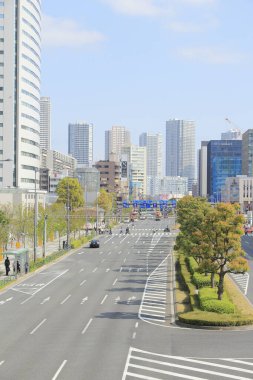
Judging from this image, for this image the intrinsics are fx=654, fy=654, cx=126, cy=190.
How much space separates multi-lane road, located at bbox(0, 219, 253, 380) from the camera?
27.5 meters

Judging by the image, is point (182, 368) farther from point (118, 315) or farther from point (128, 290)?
point (128, 290)

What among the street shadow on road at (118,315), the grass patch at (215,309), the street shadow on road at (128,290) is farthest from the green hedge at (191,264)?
the street shadow on road at (118,315)

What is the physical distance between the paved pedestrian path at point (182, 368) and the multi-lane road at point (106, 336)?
4 cm

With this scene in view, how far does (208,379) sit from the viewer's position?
26.0 meters

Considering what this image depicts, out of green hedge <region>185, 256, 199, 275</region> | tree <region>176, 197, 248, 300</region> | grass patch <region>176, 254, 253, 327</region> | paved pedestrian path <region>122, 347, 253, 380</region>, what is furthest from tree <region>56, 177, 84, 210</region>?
paved pedestrian path <region>122, 347, 253, 380</region>

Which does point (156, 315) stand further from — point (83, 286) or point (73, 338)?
point (83, 286)

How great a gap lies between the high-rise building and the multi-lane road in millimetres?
73562

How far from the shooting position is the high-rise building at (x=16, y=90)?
434 feet

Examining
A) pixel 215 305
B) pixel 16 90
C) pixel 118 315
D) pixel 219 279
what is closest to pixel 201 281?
pixel 219 279

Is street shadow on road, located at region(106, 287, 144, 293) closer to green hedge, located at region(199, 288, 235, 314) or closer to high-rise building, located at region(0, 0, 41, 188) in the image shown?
green hedge, located at region(199, 288, 235, 314)

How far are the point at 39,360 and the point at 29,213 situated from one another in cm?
7454

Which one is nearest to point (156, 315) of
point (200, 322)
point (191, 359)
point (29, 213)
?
point (200, 322)

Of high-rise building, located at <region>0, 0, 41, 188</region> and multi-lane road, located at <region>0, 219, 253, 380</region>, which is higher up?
high-rise building, located at <region>0, 0, 41, 188</region>

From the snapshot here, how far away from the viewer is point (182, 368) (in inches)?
1097
